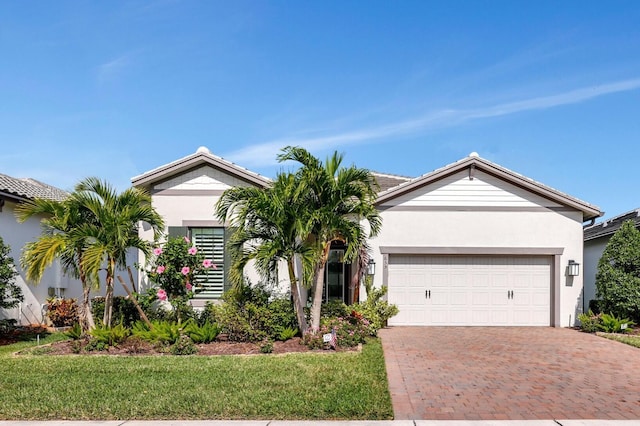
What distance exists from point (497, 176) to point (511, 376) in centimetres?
792

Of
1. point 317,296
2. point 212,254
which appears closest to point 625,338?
point 317,296

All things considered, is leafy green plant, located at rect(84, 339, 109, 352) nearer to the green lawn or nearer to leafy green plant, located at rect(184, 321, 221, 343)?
the green lawn

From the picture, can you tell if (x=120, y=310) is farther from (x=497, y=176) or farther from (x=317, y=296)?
(x=497, y=176)

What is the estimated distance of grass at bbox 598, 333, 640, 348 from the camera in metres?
11.5

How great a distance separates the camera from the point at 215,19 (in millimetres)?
12727

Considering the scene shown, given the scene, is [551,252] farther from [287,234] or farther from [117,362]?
[117,362]

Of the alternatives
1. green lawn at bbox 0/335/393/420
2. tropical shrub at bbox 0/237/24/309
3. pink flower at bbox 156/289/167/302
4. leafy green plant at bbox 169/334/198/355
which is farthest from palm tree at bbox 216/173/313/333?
tropical shrub at bbox 0/237/24/309

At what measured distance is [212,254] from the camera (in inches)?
526

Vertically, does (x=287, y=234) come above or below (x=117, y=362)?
above

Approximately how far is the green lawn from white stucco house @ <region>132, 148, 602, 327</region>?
218 inches

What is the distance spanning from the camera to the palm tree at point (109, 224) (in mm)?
10539

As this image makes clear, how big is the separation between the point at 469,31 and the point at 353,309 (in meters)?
8.46

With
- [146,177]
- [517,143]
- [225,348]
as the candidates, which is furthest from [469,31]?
[225,348]

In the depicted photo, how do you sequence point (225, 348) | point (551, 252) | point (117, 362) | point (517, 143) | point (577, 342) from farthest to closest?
point (517, 143) < point (551, 252) < point (577, 342) < point (225, 348) < point (117, 362)
